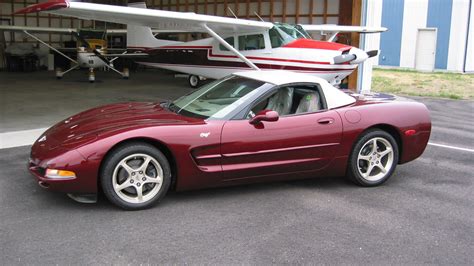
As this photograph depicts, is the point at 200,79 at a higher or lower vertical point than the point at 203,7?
lower

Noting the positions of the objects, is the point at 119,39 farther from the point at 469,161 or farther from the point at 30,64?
the point at 469,161

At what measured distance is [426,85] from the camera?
19328 mm

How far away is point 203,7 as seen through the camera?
838 inches

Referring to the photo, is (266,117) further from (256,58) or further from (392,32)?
(392,32)

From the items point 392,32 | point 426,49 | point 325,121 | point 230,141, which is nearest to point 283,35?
point 325,121

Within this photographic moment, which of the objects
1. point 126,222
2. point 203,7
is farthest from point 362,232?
point 203,7

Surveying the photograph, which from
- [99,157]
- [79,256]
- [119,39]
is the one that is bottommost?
[79,256]

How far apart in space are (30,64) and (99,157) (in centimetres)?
2045

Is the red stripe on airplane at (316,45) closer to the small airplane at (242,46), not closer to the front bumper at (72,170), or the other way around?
the small airplane at (242,46)

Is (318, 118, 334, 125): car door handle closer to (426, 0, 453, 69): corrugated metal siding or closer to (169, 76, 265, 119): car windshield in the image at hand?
(169, 76, 265, 119): car windshield

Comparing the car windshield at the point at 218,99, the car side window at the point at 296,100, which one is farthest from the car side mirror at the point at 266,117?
the car side window at the point at 296,100

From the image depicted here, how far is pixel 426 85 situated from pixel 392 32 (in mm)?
9936

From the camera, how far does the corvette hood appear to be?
173 inches

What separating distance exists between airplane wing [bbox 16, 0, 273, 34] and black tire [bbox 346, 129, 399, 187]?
5.25 meters
